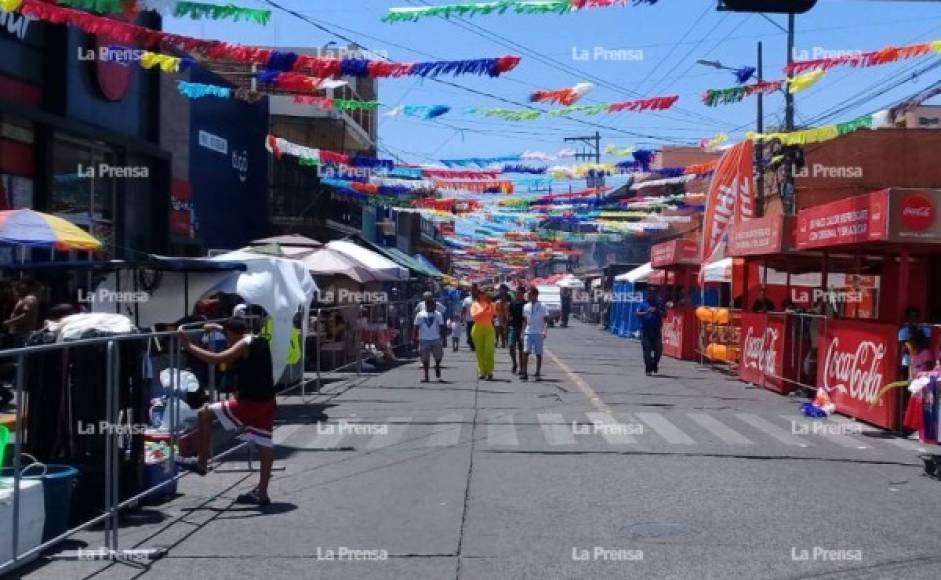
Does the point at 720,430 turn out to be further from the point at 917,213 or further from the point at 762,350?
the point at 762,350

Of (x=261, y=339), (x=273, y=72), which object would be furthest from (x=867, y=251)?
(x=261, y=339)

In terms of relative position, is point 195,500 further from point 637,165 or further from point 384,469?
point 637,165

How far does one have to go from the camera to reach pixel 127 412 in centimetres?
815

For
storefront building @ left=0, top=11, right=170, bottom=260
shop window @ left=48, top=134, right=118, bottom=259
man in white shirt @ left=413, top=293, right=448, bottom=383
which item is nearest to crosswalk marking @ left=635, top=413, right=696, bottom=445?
man in white shirt @ left=413, top=293, right=448, bottom=383

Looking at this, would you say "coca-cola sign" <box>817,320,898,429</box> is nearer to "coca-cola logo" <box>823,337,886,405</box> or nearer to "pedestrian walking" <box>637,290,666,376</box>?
"coca-cola logo" <box>823,337,886,405</box>

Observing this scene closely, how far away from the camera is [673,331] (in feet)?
99.1

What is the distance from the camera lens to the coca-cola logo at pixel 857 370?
1416 centimetres

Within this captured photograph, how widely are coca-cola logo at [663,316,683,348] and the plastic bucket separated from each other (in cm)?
2350

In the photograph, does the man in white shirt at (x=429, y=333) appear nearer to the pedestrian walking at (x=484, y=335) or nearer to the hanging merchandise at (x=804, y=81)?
the pedestrian walking at (x=484, y=335)

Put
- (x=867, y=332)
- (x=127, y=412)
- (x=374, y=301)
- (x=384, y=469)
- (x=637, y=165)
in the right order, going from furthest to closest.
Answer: (x=374, y=301) < (x=637, y=165) < (x=867, y=332) < (x=384, y=469) < (x=127, y=412)

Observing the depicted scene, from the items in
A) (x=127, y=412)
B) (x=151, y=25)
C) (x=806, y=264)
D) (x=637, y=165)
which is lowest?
(x=127, y=412)

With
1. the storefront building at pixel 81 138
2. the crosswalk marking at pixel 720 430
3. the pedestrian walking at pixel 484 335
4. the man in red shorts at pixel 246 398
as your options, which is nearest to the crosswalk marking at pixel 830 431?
the crosswalk marking at pixel 720 430

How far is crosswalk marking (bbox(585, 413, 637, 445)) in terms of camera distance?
12.2 metres

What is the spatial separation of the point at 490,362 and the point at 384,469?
396 inches
